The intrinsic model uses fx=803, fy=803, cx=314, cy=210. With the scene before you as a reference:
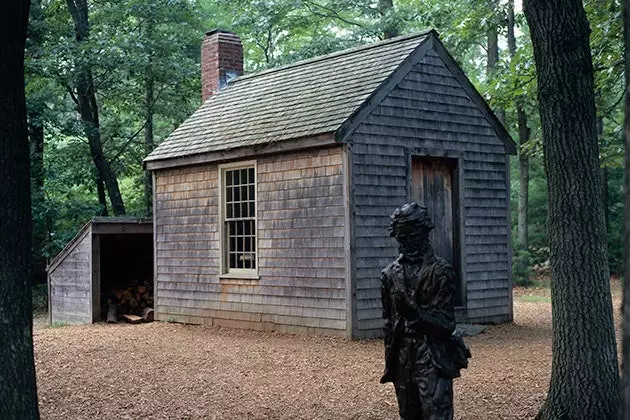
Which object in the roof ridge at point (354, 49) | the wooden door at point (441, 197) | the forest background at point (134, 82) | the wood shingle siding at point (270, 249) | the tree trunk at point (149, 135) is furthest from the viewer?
the tree trunk at point (149, 135)

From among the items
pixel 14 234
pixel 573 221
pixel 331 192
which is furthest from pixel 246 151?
pixel 14 234

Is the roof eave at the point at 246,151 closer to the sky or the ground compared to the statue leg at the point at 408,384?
closer to the sky

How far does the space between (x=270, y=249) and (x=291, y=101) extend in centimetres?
292

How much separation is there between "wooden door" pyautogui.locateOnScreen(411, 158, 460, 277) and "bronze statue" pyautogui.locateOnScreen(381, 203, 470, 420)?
857cm

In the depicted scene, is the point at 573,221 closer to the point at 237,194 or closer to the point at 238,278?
the point at 238,278

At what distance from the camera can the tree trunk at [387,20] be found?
27.4m

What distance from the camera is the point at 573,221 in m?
6.81

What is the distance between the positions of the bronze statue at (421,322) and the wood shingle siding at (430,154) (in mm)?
7254

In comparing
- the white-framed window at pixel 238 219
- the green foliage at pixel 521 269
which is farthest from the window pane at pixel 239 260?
the green foliage at pixel 521 269

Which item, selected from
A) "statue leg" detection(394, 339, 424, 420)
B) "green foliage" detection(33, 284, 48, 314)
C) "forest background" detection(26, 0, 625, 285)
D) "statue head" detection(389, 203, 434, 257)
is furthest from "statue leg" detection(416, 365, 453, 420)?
"green foliage" detection(33, 284, 48, 314)

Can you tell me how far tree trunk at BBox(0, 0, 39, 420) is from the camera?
5957 millimetres

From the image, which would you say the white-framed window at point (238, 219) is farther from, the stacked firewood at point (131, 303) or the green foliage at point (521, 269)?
the green foliage at point (521, 269)

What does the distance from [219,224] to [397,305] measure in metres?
10.3

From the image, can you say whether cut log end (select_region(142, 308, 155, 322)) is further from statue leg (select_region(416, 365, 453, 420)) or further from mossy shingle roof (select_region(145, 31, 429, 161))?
statue leg (select_region(416, 365, 453, 420))
